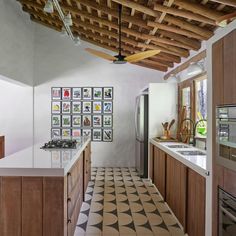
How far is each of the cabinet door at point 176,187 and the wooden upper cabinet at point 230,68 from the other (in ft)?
4.72

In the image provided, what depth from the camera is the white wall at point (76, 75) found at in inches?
286

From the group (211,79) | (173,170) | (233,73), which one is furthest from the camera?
(173,170)

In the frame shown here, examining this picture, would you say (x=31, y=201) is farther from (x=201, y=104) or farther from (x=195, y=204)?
(x=201, y=104)

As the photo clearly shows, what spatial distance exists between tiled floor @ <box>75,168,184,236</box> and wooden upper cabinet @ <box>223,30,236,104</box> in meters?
2.05

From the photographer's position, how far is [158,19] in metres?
4.04

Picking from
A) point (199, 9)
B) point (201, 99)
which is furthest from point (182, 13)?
point (201, 99)

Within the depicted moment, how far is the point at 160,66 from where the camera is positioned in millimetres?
6945

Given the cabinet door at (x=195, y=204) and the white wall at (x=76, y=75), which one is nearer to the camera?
the cabinet door at (x=195, y=204)

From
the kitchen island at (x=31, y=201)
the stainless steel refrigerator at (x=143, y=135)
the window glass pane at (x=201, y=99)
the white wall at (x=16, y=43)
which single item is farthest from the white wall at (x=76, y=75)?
the kitchen island at (x=31, y=201)

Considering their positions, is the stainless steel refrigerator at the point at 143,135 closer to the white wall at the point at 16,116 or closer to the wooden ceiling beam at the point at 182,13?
the wooden ceiling beam at the point at 182,13

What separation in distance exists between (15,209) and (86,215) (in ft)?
5.56

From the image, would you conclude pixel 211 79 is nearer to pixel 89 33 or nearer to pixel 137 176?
pixel 137 176

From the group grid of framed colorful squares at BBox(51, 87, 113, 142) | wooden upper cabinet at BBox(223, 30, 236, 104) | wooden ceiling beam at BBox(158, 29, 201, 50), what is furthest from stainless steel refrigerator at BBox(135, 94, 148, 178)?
wooden upper cabinet at BBox(223, 30, 236, 104)

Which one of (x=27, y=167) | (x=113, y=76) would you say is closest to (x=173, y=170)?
(x=27, y=167)
